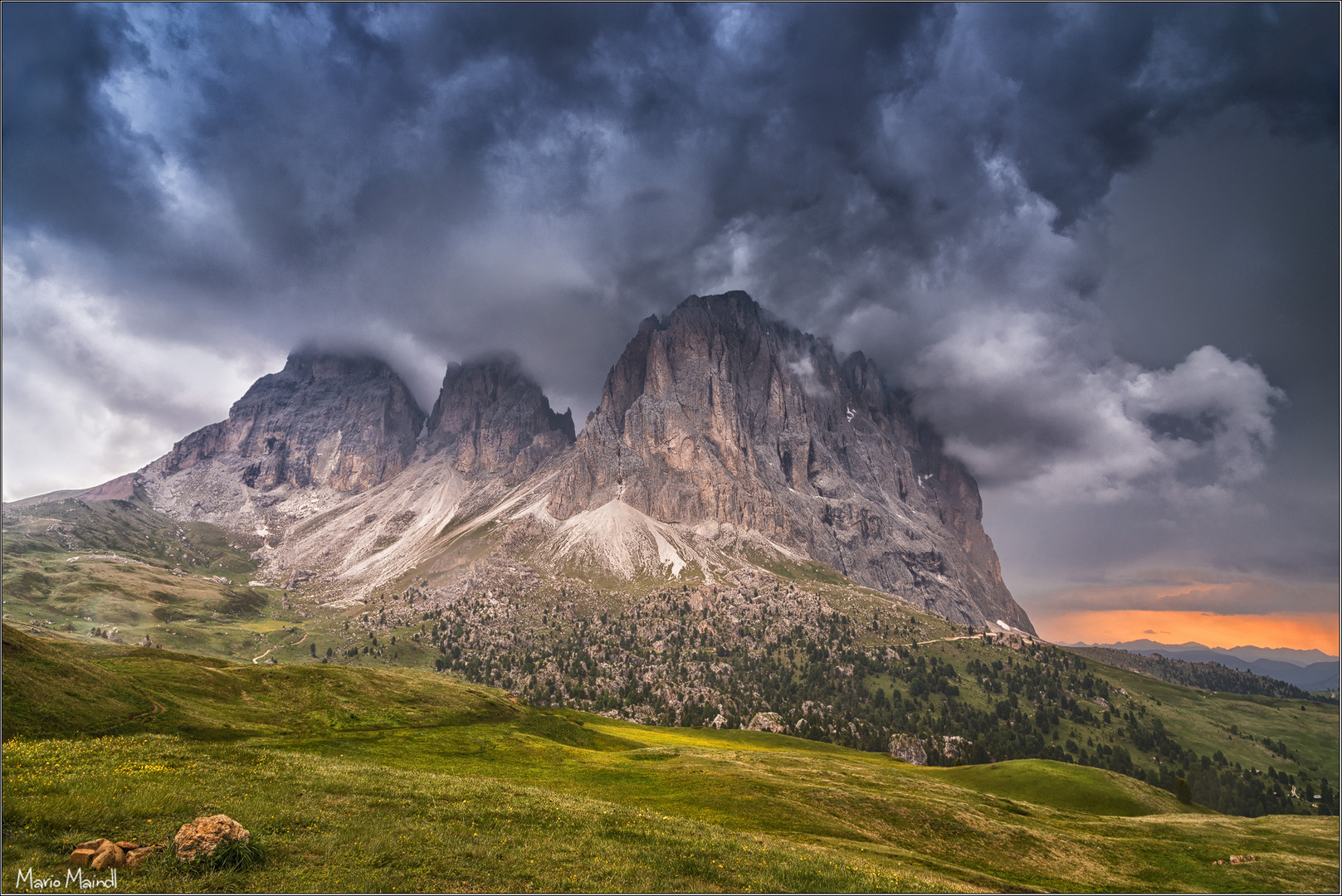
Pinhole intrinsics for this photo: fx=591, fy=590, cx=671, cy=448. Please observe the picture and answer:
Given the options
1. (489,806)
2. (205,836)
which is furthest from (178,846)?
(489,806)

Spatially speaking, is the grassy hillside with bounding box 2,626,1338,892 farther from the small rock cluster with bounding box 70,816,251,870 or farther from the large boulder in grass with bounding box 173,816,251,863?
the large boulder in grass with bounding box 173,816,251,863

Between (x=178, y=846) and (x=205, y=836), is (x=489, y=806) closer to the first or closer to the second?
(x=205, y=836)

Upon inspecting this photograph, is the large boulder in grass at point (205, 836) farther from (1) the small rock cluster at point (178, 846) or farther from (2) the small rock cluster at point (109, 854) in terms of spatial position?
(2) the small rock cluster at point (109, 854)

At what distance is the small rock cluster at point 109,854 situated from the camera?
21.0 m

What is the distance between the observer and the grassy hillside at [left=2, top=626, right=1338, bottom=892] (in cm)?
2570

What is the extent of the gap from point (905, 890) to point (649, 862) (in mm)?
12668

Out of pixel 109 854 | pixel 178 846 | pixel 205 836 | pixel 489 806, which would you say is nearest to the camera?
pixel 109 854

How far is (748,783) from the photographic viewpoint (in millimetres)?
60062

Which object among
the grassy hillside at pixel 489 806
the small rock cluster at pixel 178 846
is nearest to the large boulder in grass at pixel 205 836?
the small rock cluster at pixel 178 846

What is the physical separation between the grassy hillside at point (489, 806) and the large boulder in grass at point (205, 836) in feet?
3.27

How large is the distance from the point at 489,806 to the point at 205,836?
50.0 ft

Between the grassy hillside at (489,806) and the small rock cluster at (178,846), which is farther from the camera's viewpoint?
the grassy hillside at (489,806)

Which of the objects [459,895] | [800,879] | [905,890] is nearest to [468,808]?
[459,895]

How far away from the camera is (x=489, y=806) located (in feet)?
114
